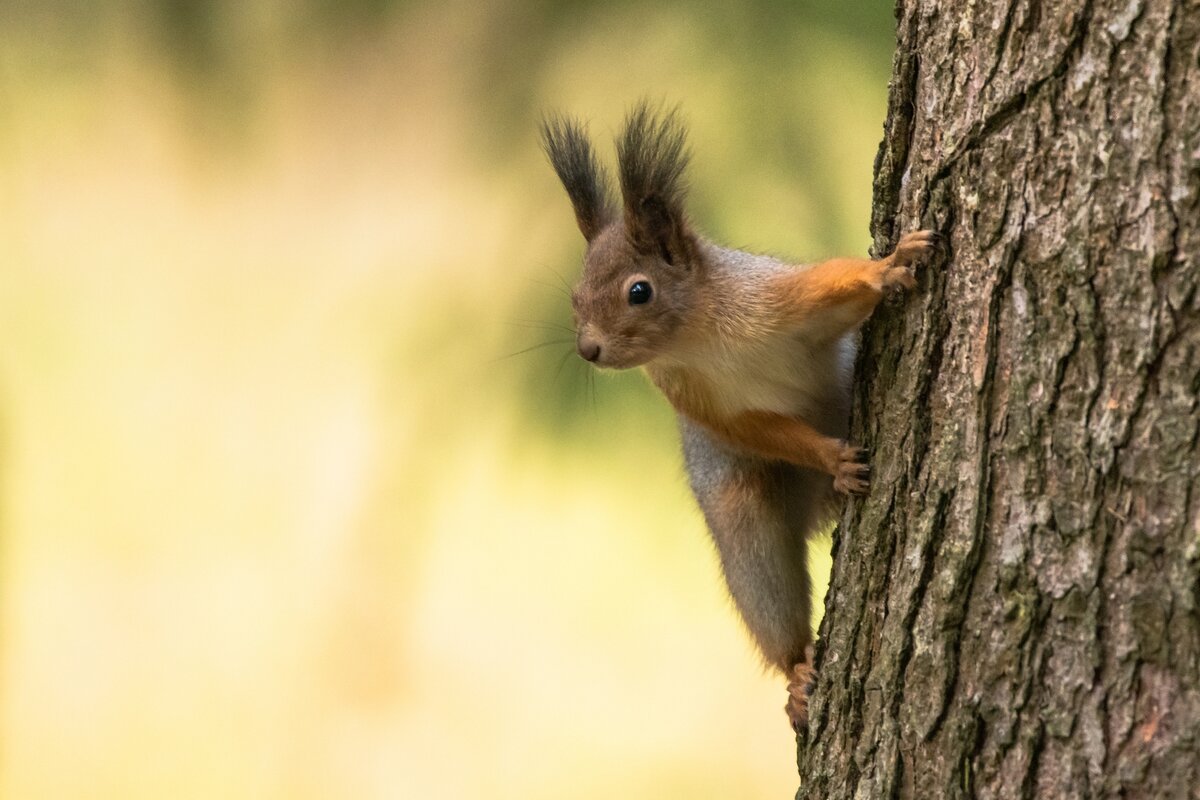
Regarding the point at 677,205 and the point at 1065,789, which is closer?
the point at 1065,789

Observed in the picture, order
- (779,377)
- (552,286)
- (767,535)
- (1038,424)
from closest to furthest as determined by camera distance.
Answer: (1038,424), (779,377), (767,535), (552,286)

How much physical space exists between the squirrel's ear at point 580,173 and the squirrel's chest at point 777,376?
34 cm

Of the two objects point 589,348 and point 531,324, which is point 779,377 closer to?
point 589,348

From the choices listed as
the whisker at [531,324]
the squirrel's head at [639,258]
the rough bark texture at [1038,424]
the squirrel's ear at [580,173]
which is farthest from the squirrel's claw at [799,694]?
the whisker at [531,324]

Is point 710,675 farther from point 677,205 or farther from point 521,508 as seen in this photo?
point 677,205

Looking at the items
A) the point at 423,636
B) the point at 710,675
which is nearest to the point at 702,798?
the point at 710,675

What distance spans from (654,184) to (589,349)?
27cm

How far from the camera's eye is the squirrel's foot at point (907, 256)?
1.37 meters

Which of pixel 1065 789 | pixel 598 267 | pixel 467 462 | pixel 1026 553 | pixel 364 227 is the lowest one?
pixel 1065 789

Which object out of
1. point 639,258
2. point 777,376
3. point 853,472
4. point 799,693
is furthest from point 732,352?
point 799,693

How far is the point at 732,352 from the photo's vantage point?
1.86 m

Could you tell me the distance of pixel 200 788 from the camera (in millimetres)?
3102

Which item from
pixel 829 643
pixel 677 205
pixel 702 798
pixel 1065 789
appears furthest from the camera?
pixel 702 798

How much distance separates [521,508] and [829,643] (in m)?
1.67
